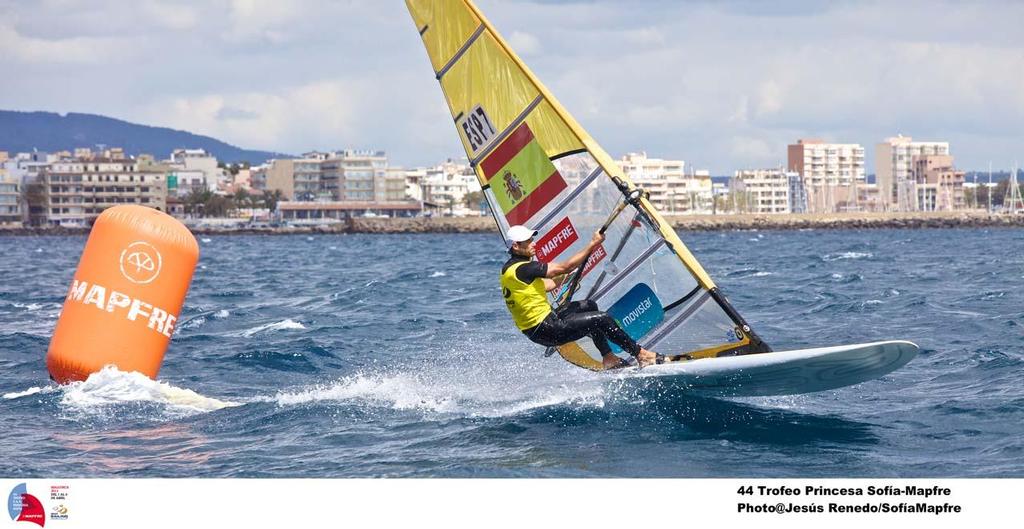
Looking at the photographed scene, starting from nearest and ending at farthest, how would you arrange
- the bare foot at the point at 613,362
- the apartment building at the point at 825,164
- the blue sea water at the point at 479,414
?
1. the blue sea water at the point at 479,414
2. the bare foot at the point at 613,362
3. the apartment building at the point at 825,164

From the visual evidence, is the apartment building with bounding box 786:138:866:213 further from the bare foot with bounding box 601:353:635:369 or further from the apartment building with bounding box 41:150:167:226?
the bare foot with bounding box 601:353:635:369

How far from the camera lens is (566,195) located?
8.11 m

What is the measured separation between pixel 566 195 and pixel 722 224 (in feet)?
311

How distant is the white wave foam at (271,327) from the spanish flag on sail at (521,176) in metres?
5.16

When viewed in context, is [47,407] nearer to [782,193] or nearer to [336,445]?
[336,445]

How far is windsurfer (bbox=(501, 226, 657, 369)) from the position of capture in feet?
23.9

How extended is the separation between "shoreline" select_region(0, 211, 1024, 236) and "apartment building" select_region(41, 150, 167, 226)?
6322 millimetres

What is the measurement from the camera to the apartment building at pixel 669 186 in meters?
132

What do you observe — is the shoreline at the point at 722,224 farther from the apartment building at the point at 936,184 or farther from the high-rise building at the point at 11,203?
the apartment building at the point at 936,184

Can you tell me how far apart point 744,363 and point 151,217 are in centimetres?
377

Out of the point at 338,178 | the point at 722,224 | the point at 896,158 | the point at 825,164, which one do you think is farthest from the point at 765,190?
the point at 338,178

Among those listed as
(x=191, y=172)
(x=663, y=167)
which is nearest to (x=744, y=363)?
(x=191, y=172)
